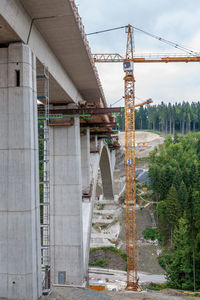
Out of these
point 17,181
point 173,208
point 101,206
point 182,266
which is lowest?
point 182,266

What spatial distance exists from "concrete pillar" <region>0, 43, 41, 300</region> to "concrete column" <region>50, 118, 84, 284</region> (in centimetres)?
783

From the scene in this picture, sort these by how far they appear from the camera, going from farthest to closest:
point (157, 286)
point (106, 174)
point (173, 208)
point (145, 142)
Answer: point (145, 142)
point (106, 174)
point (173, 208)
point (157, 286)

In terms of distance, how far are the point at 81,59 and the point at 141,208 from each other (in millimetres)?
46627

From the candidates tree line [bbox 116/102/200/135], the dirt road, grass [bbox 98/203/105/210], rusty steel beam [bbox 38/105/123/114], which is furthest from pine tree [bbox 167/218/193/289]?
tree line [bbox 116/102/200/135]

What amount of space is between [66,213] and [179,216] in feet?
87.3

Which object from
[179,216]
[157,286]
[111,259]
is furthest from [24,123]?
[179,216]

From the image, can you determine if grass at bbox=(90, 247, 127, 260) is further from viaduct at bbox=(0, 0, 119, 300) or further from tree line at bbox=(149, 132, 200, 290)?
viaduct at bbox=(0, 0, 119, 300)

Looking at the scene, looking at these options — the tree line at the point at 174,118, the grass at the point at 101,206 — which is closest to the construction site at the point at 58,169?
the grass at the point at 101,206

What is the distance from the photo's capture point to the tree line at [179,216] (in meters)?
26.3

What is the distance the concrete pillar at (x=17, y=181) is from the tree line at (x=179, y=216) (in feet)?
73.0

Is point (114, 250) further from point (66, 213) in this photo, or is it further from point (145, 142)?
point (145, 142)

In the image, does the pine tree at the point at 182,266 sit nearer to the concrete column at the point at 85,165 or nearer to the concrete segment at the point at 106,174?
the concrete column at the point at 85,165

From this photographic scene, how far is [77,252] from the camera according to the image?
16172 mm

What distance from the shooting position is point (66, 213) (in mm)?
16188
